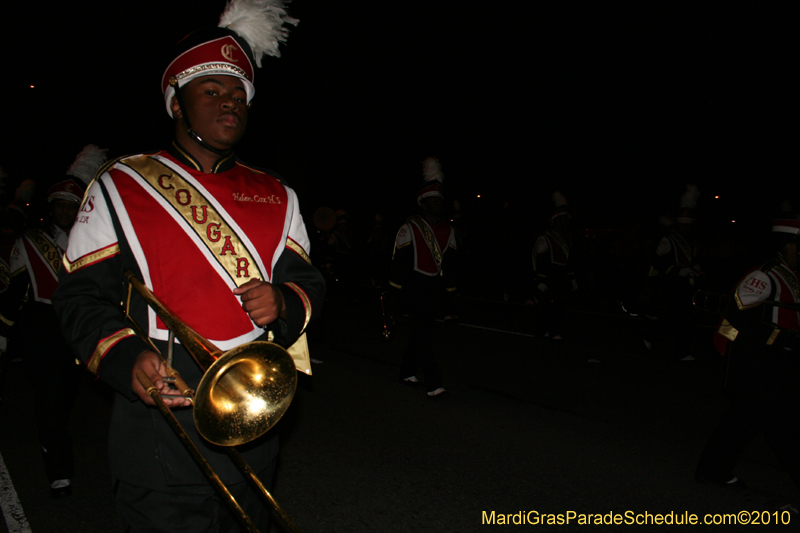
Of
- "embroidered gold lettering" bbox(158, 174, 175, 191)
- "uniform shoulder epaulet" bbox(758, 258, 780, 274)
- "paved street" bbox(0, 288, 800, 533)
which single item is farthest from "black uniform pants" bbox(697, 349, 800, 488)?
"embroidered gold lettering" bbox(158, 174, 175, 191)

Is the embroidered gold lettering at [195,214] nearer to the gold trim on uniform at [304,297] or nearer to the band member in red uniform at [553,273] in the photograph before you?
the gold trim on uniform at [304,297]

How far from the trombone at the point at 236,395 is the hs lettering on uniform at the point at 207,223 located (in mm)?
309

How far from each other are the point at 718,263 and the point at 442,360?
10848 mm

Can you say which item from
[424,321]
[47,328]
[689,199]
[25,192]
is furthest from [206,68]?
[689,199]

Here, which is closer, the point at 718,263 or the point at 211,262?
the point at 211,262

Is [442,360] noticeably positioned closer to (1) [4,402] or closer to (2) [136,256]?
(1) [4,402]

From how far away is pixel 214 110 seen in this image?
2008 millimetres

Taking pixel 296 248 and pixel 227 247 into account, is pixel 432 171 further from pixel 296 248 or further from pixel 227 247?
pixel 227 247

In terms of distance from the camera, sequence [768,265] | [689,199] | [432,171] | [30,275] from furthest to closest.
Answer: [689,199] → [432,171] → [30,275] → [768,265]

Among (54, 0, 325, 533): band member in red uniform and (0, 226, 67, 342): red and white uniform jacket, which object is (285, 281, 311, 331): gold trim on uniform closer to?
(54, 0, 325, 533): band member in red uniform

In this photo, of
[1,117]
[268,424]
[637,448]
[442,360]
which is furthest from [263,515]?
[1,117]

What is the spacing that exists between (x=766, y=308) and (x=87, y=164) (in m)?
5.17

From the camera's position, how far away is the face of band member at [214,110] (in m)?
1.99

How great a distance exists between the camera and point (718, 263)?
15273 mm
